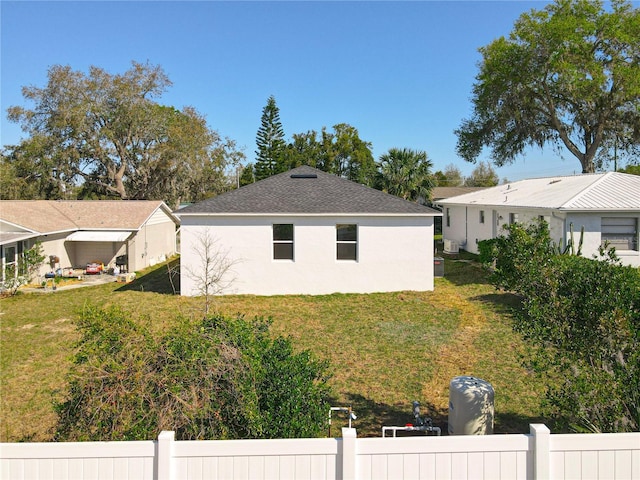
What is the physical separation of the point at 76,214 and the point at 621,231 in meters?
25.3

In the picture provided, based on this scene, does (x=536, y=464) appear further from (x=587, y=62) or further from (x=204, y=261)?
(x=587, y=62)

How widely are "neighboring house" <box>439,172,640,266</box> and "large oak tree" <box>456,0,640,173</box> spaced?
11.7 meters

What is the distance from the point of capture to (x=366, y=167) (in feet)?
175

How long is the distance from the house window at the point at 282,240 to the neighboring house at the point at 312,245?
37mm

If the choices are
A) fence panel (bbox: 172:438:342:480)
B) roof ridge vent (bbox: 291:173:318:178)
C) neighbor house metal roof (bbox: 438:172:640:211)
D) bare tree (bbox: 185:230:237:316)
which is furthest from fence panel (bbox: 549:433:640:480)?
roof ridge vent (bbox: 291:173:318:178)

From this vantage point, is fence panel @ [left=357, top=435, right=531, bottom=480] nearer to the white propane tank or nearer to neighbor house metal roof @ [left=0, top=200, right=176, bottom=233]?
the white propane tank

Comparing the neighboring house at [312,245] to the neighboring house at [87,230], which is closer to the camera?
the neighboring house at [312,245]

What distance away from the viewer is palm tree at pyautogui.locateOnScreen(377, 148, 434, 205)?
30.1 metres

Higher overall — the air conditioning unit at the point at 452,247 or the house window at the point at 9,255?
the air conditioning unit at the point at 452,247

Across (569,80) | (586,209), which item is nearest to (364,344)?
(586,209)

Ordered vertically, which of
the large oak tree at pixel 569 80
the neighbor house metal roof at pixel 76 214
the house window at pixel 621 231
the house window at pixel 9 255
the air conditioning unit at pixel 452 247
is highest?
the large oak tree at pixel 569 80

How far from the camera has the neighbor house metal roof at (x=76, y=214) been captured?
21172mm

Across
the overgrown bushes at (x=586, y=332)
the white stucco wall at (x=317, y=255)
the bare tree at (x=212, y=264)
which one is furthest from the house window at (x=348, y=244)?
the overgrown bushes at (x=586, y=332)

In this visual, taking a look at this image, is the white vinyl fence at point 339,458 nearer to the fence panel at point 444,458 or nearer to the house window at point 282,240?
the fence panel at point 444,458
